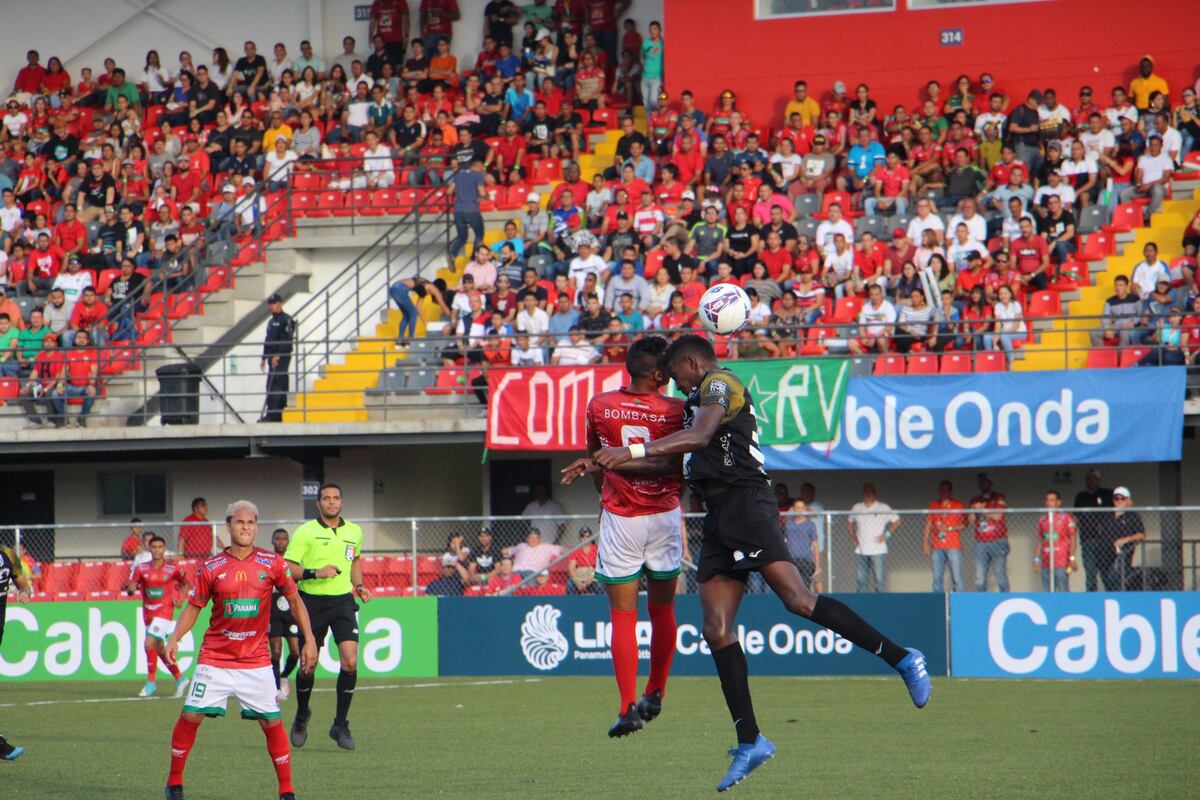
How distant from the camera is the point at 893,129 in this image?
26297 mm

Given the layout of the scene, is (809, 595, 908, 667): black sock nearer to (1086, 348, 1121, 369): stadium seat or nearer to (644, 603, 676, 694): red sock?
(644, 603, 676, 694): red sock

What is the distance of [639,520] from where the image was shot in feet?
33.2

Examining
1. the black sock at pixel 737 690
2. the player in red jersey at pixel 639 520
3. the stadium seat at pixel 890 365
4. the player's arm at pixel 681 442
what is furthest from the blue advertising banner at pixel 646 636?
the player's arm at pixel 681 442

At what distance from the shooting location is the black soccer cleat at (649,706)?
9812mm

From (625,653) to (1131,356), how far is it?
13571mm

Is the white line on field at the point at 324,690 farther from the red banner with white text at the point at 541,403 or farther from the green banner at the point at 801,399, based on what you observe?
the green banner at the point at 801,399

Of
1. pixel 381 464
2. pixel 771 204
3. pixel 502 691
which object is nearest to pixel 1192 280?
pixel 771 204

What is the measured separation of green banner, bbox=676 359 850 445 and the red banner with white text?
Answer: 2.06 meters

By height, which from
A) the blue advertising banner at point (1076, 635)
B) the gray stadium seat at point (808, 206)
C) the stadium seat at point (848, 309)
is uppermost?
the gray stadium seat at point (808, 206)

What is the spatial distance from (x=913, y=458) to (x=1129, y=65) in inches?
366

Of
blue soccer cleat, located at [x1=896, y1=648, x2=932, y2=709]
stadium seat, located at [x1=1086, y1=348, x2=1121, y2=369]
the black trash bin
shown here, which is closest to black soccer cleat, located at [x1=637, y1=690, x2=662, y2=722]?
blue soccer cleat, located at [x1=896, y1=648, x2=932, y2=709]

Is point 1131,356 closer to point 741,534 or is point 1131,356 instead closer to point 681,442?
point 741,534

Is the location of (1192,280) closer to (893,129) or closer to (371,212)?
(893,129)

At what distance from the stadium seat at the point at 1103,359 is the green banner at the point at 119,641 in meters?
9.22
